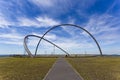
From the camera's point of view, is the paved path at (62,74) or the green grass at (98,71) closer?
the paved path at (62,74)

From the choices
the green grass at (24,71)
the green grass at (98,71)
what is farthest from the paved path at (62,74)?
the green grass at (98,71)

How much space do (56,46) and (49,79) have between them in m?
117

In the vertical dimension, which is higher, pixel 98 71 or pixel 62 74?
pixel 98 71

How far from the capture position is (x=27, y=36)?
355 ft

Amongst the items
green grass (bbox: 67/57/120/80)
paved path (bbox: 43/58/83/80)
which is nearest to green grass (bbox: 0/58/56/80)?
paved path (bbox: 43/58/83/80)

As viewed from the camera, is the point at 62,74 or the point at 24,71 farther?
the point at 24,71

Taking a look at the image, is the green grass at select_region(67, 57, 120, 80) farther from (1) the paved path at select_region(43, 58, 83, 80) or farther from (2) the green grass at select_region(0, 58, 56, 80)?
(2) the green grass at select_region(0, 58, 56, 80)

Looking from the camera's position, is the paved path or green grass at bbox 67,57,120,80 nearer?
the paved path

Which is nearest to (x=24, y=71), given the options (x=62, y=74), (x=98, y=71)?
(x=62, y=74)

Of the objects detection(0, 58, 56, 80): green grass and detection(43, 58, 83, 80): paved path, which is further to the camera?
detection(0, 58, 56, 80): green grass

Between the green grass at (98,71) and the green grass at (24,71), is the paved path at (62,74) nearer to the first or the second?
the green grass at (24,71)

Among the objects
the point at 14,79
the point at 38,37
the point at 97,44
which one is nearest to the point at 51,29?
the point at 38,37

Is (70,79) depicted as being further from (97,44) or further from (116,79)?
(97,44)

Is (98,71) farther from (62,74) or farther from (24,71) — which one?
(24,71)
